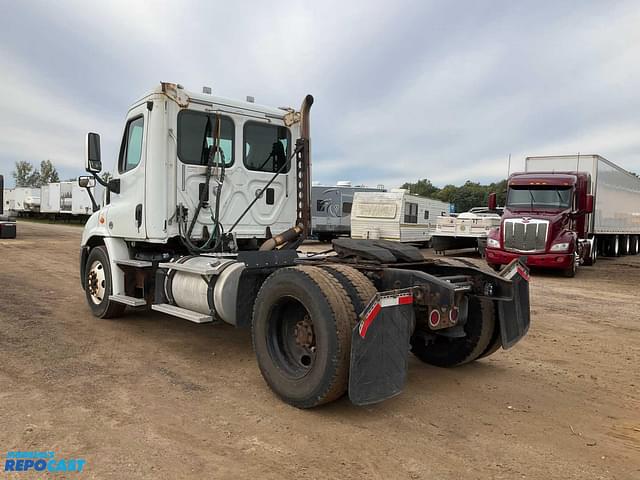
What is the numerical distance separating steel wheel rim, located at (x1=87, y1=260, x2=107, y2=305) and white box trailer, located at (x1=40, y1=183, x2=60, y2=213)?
42.6m

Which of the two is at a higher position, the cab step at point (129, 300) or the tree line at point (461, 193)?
the tree line at point (461, 193)

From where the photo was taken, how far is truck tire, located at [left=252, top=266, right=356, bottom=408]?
3.70m

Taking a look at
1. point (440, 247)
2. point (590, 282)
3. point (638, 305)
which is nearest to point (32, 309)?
point (638, 305)

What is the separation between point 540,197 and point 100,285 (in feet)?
39.5

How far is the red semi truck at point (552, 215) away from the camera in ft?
44.5

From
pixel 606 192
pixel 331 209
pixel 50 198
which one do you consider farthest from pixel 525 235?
pixel 50 198

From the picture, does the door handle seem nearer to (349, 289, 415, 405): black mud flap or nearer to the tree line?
(349, 289, 415, 405): black mud flap

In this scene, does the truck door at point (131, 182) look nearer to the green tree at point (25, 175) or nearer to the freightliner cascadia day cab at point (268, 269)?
the freightliner cascadia day cab at point (268, 269)

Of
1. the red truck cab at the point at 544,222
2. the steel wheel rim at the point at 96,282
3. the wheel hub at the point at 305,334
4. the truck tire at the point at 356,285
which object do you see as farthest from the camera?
the red truck cab at the point at 544,222

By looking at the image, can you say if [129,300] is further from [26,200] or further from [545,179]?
[26,200]

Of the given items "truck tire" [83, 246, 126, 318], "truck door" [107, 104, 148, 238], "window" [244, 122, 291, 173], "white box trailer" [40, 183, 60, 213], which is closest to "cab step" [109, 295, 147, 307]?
"truck tire" [83, 246, 126, 318]

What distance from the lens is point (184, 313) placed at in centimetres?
537

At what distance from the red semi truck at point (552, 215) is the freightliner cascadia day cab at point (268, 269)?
9.07m

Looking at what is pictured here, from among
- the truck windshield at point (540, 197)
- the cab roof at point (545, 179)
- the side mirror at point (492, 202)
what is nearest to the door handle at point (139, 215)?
the truck windshield at point (540, 197)
